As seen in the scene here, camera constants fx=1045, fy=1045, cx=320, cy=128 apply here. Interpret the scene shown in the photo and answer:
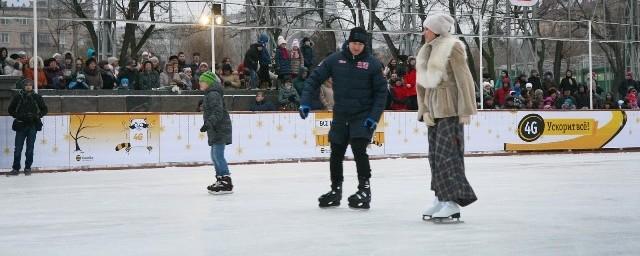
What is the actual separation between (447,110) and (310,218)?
1397mm

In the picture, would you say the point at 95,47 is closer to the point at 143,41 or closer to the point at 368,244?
the point at 143,41

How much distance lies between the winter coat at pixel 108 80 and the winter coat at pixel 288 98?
3287mm

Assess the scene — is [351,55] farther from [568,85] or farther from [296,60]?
[568,85]

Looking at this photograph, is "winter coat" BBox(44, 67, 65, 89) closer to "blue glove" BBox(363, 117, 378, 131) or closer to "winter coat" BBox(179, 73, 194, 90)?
"winter coat" BBox(179, 73, 194, 90)

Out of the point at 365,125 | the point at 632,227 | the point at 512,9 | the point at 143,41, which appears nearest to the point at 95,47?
the point at 143,41

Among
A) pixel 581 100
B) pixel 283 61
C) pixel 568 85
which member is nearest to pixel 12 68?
pixel 283 61

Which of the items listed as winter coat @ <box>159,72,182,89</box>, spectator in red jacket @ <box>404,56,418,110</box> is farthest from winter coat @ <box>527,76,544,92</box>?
winter coat @ <box>159,72,182,89</box>

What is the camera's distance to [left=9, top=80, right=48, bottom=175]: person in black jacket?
16.8 meters

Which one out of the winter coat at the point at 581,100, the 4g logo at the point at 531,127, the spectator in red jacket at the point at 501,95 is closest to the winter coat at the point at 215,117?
the 4g logo at the point at 531,127

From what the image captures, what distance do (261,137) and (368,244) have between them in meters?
13.3

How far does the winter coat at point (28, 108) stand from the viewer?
16.8m

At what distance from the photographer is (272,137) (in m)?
19.8

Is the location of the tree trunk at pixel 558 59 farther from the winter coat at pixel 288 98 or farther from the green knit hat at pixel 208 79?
the green knit hat at pixel 208 79

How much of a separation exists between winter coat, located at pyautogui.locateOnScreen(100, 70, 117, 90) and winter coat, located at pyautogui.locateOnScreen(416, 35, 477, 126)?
1305cm
